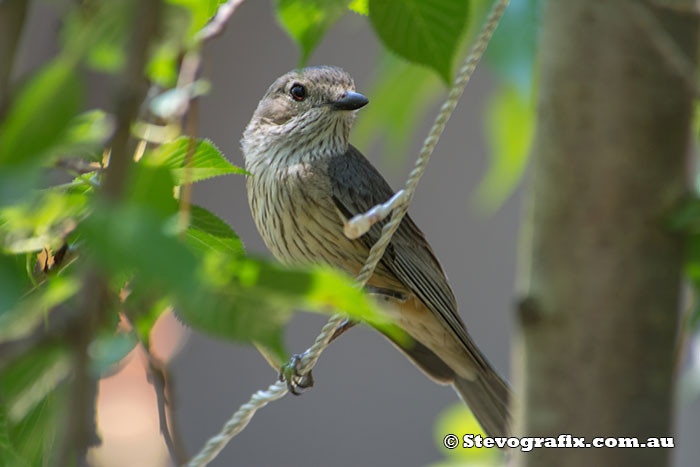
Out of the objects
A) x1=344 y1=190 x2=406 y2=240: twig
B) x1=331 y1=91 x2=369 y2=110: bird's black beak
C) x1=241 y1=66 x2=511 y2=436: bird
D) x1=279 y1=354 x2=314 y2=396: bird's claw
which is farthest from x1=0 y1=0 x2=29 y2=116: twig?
x1=331 y1=91 x2=369 y2=110: bird's black beak

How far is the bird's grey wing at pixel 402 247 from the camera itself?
→ 2.42 metres

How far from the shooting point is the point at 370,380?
6.78m

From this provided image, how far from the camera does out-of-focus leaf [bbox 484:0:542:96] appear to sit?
1.97 metres

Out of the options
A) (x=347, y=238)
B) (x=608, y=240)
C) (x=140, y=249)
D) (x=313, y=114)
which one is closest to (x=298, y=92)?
(x=313, y=114)

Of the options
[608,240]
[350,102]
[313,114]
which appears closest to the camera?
[608,240]

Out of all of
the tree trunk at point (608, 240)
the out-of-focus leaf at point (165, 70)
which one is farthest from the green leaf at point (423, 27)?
the out-of-focus leaf at point (165, 70)

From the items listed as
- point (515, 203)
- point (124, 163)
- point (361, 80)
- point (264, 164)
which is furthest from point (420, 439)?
point (124, 163)

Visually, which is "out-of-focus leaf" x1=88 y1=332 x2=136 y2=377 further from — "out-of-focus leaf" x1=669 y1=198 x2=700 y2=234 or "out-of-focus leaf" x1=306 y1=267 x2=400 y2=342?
"out-of-focus leaf" x1=669 y1=198 x2=700 y2=234

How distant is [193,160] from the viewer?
128 cm

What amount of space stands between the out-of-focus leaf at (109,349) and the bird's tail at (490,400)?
1.56 m

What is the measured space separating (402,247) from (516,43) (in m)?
0.79

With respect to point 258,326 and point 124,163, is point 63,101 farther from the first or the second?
point 258,326

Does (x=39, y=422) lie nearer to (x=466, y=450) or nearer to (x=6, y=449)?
(x=6, y=449)

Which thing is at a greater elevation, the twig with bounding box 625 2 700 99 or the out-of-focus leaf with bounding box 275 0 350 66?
the twig with bounding box 625 2 700 99
